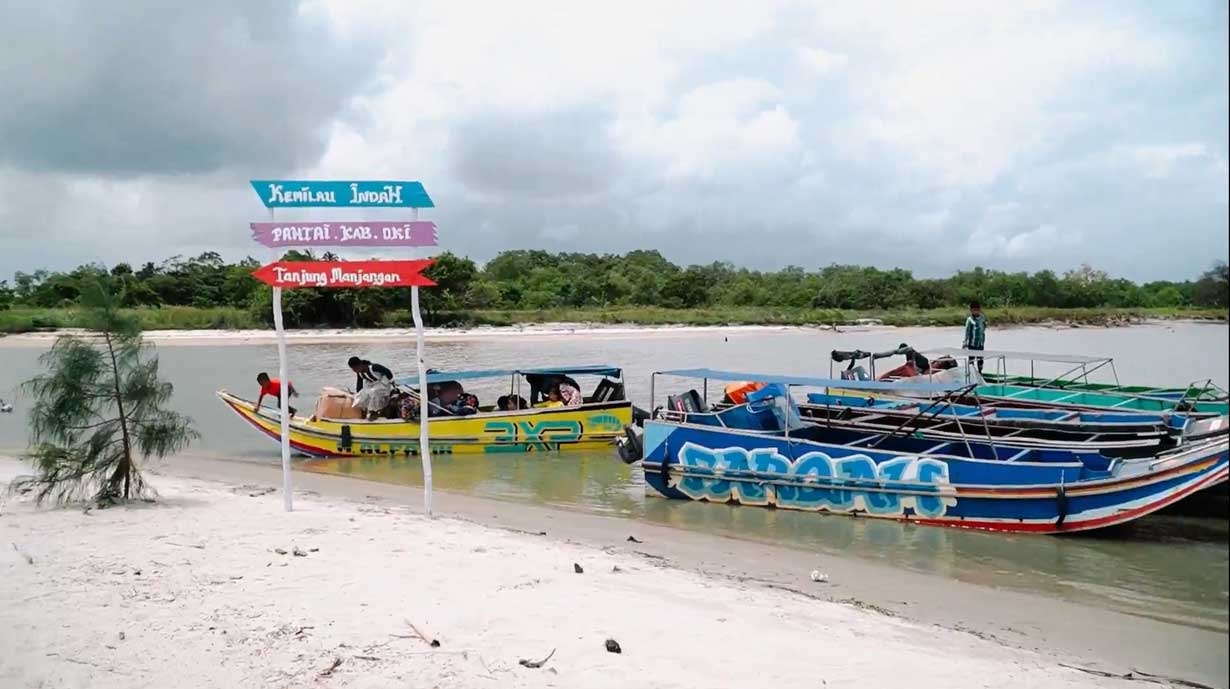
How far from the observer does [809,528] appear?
11.1 metres

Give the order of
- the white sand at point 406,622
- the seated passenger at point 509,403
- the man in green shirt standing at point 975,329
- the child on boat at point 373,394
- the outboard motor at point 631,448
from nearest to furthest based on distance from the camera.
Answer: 1. the white sand at point 406,622
2. the outboard motor at point 631,448
3. the man in green shirt standing at point 975,329
4. the child on boat at point 373,394
5. the seated passenger at point 509,403

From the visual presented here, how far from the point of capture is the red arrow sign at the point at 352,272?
9.06 metres

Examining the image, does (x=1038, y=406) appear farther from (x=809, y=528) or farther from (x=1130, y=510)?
(x=809, y=528)

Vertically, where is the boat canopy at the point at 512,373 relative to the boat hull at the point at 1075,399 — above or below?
above

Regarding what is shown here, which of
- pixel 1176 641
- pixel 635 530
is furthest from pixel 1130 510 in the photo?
pixel 635 530

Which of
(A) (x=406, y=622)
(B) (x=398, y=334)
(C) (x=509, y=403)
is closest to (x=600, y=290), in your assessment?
(B) (x=398, y=334)

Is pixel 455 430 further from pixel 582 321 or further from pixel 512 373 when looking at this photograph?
pixel 582 321

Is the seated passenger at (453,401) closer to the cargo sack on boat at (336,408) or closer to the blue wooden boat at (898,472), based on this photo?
the cargo sack on boat at (336,408)

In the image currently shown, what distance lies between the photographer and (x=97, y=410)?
376 inches

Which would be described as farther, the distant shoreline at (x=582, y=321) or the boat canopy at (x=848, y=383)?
the distant shoreline at (x=582, y=321)

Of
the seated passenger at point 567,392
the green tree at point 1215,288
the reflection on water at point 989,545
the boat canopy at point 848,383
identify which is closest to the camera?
the green tree at point 1215,288

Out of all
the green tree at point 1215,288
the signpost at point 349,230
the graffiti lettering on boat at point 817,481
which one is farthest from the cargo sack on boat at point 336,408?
the green tree at point 1215,288

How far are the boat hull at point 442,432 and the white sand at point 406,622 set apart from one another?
8.52 meters

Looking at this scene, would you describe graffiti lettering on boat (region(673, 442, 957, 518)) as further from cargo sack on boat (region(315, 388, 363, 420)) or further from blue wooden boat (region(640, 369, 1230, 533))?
cargo sack on boat (region(315, 388, 363, 420))
